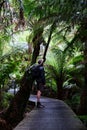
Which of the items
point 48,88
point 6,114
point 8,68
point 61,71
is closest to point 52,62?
point 61,71

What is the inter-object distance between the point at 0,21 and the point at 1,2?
1.95 feet

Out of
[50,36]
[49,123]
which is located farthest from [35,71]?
[49,123]

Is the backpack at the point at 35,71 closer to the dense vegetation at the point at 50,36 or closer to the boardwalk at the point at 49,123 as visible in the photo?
the dense vegetation at the point at 50,36

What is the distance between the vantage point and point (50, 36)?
7.93 metres

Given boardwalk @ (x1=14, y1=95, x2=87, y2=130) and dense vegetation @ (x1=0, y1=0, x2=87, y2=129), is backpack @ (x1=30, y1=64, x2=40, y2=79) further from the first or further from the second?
boardwalk @ (x1=14, y1=95, x2=87, y2=130)

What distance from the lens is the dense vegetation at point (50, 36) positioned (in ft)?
15.9

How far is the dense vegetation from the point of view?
4848 mm

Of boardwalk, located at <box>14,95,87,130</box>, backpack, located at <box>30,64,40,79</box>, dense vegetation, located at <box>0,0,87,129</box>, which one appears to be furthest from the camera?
backpack, located at <box>30,64,40,79</box>

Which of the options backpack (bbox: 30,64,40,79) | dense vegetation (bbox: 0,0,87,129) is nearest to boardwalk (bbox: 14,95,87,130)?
dense vegetation (bbox: 0,0,87,129)


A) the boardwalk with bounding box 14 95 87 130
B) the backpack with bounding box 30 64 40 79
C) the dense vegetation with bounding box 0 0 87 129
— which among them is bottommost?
the boardwalk with bounding box 14 95 87 130

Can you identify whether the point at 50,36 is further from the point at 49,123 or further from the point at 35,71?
the point at 49,123

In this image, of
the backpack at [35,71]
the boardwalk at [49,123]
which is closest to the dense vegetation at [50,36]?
the backpack at [35,71]

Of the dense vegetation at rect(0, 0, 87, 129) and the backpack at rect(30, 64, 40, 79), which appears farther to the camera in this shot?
the backpack at rect(30, 64, 40, 79)

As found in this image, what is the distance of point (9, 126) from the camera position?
605cm
